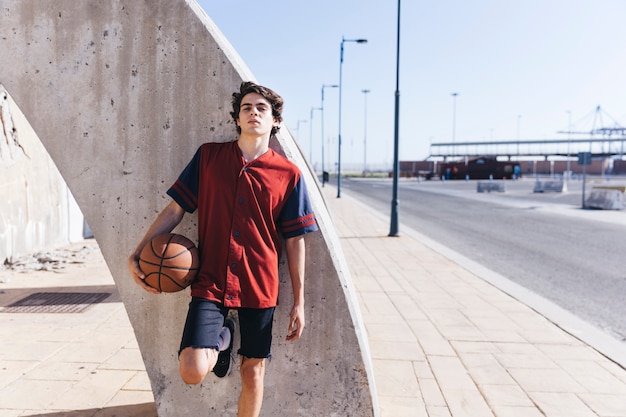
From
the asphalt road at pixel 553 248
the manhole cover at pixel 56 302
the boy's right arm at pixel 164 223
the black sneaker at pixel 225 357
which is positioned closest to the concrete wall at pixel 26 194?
the manhole cover at pixel 56 302

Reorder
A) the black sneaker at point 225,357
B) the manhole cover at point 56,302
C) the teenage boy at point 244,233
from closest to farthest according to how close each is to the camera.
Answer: the teenage boy at point 244,233
the black sneaker at point 225,357
the manhole cover at point 56,302

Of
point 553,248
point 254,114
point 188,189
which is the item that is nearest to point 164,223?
point 188,189

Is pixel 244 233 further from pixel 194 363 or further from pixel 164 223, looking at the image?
pixel 194 363

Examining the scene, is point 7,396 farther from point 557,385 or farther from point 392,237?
point 392,237

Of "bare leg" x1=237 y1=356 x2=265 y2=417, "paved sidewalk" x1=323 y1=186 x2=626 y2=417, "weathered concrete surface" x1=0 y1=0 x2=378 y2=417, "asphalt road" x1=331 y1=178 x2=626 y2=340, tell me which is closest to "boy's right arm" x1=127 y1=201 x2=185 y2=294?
"weathered concrete surface" x1=0 y1=0 x2=378 y2=417

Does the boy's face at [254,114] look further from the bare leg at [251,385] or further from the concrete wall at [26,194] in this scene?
the concrete wall at [26,194]

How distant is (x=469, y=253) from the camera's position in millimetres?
10602

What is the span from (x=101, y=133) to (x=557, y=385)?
3700 millimetres

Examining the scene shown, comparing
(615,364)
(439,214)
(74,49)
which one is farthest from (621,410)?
(439,214)

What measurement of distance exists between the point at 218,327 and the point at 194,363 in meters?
0.20

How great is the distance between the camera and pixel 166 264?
2.46 m

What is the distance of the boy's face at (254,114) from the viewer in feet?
8.46

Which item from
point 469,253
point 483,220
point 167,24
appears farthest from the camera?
point 483,220

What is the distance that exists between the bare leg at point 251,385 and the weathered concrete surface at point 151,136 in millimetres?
437
